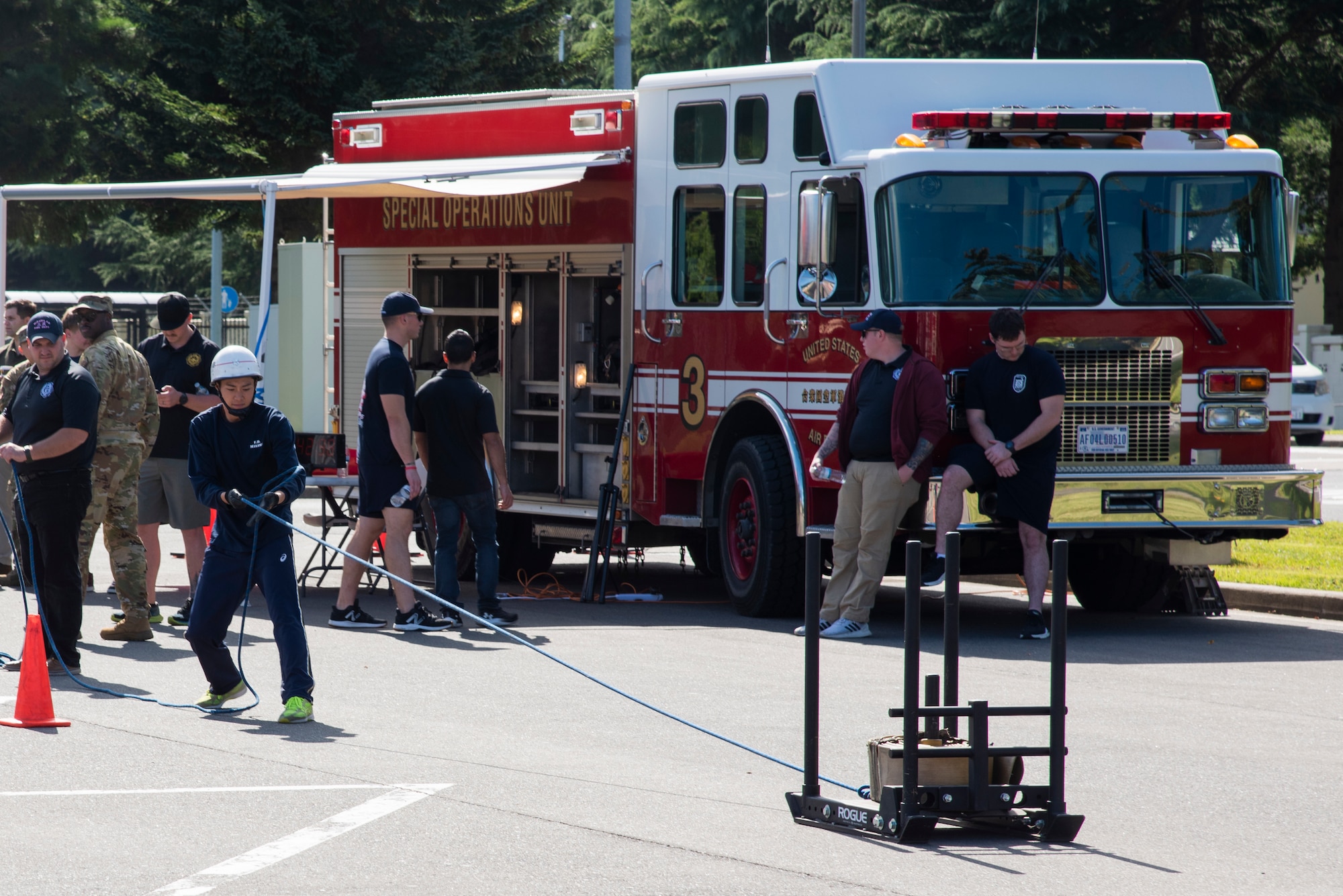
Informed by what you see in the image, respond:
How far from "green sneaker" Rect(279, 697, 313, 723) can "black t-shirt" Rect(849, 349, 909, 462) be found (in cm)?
388

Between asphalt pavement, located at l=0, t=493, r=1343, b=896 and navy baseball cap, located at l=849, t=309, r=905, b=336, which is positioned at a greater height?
navy baseball cap, located at l=849, t=309, r=905, b=336

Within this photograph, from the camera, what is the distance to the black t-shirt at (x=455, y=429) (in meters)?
11.5

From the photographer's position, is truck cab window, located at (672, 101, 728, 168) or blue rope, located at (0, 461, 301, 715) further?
truck cab window, located at (672, 101, 728, 168)

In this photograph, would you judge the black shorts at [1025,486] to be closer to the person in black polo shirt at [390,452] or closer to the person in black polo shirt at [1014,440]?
the person in black polo shirt at [1014,440]

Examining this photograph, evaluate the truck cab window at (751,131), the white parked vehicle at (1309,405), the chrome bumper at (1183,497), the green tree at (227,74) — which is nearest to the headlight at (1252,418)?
the chrome bumper at (1183,497)

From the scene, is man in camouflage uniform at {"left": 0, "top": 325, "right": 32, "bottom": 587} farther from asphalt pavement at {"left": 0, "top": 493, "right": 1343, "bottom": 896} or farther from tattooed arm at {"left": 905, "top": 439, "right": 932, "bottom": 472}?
tattooed arm at {"left": 905, "top": 439, "right": 932, "bottom": 472}

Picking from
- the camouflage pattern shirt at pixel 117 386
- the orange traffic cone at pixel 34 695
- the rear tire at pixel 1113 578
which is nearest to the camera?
the orange traffic cone at pixel 34 695

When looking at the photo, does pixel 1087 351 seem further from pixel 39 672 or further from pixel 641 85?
pixel 39 672

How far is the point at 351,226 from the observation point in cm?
1494

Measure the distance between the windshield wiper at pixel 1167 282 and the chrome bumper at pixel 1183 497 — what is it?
825 millimetres

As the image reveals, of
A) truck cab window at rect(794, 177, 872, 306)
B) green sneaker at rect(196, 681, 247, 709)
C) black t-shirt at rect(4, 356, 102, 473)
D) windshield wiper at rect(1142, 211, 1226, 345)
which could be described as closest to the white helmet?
black t-shirt at rect(4, 356, 102, 473)

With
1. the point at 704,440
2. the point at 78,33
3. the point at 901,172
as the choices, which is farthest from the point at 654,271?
the point at 78,33

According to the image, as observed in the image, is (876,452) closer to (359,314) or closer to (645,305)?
(645,305)

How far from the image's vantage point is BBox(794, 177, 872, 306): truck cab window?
11.2 meters
